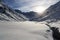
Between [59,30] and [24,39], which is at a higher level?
[59,30]

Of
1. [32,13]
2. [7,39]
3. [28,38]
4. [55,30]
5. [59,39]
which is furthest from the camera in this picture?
[32,13]

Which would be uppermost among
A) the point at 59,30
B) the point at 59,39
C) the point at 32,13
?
the point at 32,13

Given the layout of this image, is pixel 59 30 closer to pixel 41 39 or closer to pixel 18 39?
pixel 41 39

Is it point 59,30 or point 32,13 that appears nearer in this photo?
point 59,30

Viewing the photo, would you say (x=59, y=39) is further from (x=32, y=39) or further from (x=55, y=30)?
(x=32, y=39)

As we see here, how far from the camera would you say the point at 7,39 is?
18.1 ft

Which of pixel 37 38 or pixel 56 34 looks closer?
pixel 37 38

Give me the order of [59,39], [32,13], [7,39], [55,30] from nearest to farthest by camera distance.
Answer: [7,39] → [59,39] → [55,30] → [32,13]

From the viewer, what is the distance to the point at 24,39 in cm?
575

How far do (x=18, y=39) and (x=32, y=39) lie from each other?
0.53m

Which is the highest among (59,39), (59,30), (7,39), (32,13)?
(32,13)

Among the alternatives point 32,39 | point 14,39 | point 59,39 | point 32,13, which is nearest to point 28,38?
point 32,39

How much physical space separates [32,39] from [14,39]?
0.68 m

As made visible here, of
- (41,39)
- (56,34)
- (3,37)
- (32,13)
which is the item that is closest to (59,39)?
(56,34)
